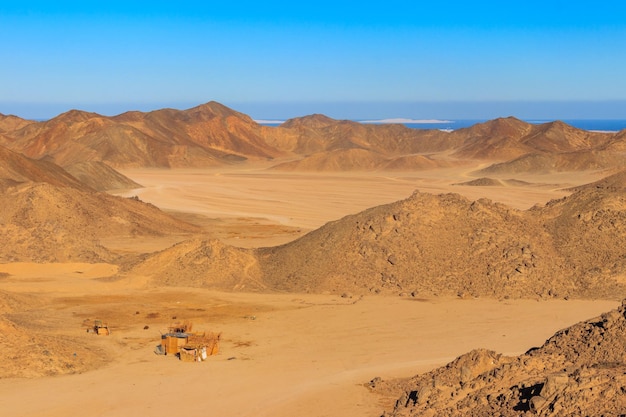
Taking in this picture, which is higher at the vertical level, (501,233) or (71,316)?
(501,233)

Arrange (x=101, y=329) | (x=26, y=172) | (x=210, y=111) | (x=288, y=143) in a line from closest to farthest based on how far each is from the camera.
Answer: (x=101, y=329)
(x=26, y=172)
(x=288, y=143)
(x=210, y=111)

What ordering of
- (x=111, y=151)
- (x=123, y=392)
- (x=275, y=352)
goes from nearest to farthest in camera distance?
1. (x=123, y=392)
2. (x=275, y=352)
3. (x=111, y=151)

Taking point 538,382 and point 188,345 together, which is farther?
point 188,345

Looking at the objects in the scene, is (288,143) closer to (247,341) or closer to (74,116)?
(74,116)

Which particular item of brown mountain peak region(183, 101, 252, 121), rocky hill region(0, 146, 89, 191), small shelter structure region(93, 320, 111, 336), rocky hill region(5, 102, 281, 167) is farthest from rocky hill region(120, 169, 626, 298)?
brown mountain peak region(183, 101, 252, 121)

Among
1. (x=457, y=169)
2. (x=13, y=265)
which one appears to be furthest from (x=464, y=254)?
(x=457, y=169)

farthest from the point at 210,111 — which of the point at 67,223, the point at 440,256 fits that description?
the point at 440,256

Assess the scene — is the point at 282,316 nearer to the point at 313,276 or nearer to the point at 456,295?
the point at 313,276

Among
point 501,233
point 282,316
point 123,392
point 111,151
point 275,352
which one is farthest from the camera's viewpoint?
point 111,151
